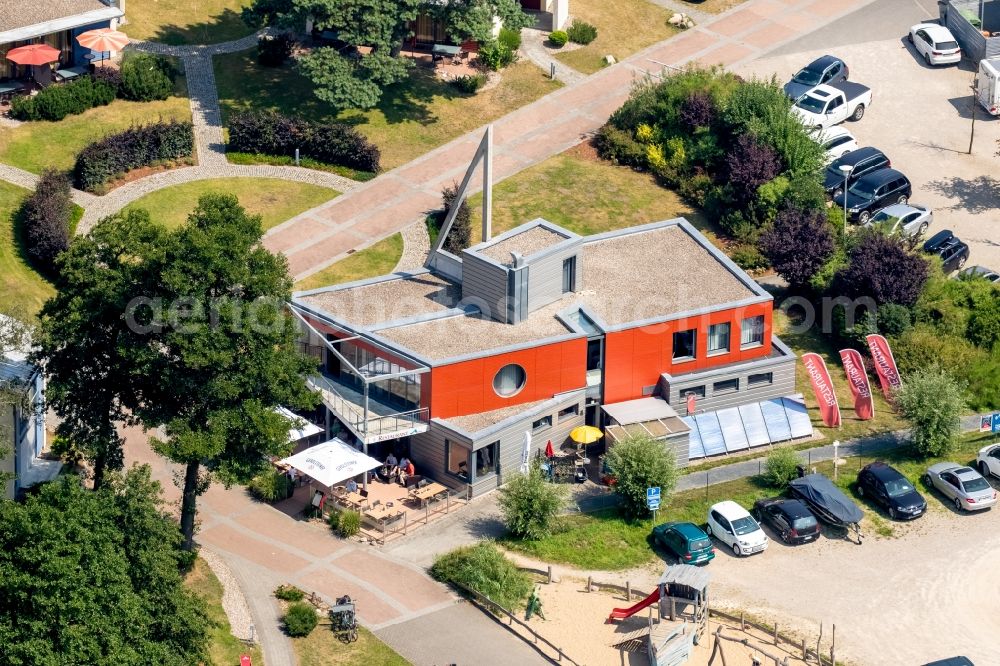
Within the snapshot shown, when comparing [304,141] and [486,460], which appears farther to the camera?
[304,141]

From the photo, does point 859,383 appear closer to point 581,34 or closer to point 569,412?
point 569,412

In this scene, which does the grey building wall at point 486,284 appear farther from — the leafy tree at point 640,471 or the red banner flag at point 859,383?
the red banner flag at point 859,383

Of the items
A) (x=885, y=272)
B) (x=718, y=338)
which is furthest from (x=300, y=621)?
(x=885, y=272)

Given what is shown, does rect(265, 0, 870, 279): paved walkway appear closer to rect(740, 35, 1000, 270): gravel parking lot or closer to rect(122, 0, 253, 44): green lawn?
rect(740, 35, 1000, 270): gravel parking lot

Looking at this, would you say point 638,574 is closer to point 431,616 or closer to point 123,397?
point 431,616

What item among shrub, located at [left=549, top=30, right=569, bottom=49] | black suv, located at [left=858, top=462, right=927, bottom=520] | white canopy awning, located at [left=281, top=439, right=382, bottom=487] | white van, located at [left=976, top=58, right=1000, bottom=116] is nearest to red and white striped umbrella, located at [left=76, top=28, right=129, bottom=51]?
shrub, located at [left=549, top=30, right=569, bottom=49]

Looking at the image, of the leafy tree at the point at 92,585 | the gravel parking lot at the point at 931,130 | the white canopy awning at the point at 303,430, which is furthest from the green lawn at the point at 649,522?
the gravel parking lot at the point at 931,130
